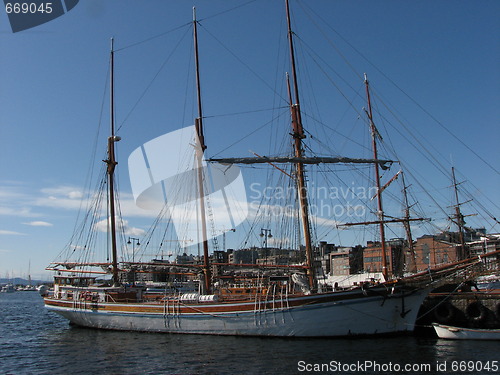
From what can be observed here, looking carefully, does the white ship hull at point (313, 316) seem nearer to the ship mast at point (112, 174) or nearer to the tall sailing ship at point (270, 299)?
the tall sailing ship at point (270, 299)

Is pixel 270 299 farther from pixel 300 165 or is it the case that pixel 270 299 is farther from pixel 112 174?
pixel 112 174

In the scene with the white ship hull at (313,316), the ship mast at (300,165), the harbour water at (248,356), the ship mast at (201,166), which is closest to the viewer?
the harbour water at (248,356)

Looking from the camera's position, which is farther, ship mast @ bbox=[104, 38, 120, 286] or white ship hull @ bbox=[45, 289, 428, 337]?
ship mast @ bbox=[104, 38, 120, 286]

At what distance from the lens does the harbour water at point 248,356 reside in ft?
70.2

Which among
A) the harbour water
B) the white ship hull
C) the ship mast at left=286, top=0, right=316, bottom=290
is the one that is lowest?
the harbour water

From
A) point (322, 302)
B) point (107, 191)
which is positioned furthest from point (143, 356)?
point (107, 191)

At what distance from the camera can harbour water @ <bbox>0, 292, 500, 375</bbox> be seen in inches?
843

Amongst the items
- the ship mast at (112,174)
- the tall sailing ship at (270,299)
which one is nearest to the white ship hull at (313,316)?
the tall sailing ship at (270,299)

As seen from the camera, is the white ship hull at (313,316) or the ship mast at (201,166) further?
the ship mast at (201,166)

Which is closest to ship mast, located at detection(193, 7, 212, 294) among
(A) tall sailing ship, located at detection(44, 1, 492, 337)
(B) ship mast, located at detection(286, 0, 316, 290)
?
(A) tall sailing ship, located at detection(44, 1, 492, 337)

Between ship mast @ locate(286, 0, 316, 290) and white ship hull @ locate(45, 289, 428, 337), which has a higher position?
ship mast @ locate(286, 0, 316, 290)

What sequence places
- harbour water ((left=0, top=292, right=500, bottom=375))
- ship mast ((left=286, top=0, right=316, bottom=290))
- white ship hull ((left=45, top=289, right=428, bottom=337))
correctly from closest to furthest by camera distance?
harbour water ((left=0, top=292, right=500, bottom=375))
white ship hull ((left=45, top=289, right=428, bottom=337))
ship mast ((left=286, top=0, right=316, bottom=290))

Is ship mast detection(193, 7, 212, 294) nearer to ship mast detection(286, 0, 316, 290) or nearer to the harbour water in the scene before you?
the harbour water

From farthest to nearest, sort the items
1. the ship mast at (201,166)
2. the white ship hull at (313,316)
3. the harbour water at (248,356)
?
1. the ship mast at (201,166)
2. the white ship hull at (313,316)
3. the harbour water at (248,356)
